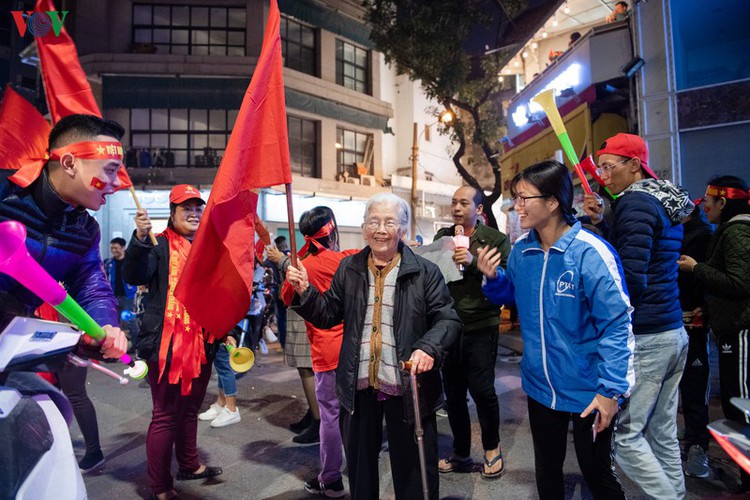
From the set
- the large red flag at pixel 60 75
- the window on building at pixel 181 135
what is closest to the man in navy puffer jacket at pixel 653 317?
the large red flag at pixel 60 75

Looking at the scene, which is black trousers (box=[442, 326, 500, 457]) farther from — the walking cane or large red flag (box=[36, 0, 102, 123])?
large red flag (box=[36, 0, 102, 123])

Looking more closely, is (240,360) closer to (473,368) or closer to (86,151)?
(86,151)

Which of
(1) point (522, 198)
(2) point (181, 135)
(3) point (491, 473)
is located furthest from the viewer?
(2) point (181, 135)

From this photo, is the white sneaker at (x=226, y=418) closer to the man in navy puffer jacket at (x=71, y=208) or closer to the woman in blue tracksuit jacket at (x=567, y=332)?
the man in navy puffer jacket at (x=71, y=208)

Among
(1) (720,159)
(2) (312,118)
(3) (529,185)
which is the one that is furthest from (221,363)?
(2) (312,118)

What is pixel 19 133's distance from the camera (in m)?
2.70

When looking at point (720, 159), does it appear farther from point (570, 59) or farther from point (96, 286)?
point (96, 286)

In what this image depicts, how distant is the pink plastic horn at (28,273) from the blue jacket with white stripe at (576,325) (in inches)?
89.9

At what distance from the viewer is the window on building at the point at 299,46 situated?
20750mm

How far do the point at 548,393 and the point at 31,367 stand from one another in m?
2.47

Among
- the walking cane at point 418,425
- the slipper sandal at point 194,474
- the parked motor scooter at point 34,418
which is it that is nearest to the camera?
the parked motor scooter at point 34,418

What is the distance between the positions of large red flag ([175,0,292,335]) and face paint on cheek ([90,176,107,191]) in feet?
1.77

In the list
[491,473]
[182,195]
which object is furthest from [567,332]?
[182,195]

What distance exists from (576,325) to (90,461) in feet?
14.0
